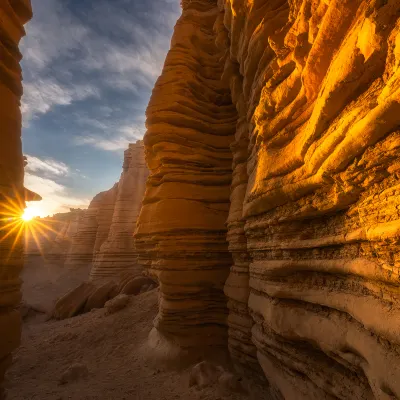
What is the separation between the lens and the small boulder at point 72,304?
1247 centimetres

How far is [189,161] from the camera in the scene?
7.98m

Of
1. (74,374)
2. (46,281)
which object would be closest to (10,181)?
(74,374)

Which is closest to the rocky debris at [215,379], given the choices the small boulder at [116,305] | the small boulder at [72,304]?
the small boulder at [116,305]

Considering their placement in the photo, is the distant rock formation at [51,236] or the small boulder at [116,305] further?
the distant rock formation at [51,236]

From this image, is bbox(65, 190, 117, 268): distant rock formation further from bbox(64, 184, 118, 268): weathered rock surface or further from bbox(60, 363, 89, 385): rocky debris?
bbox(60, 363, 89, 385): rocky debris

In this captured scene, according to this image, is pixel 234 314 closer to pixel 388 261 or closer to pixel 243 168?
pixel 243 168

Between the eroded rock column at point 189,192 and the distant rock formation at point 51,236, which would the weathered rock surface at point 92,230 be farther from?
the eroded rock column at point 189,192

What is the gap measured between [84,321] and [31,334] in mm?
2359

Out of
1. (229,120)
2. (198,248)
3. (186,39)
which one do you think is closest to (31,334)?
(198,248)

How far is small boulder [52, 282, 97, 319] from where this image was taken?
1247cm

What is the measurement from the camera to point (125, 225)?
Answer: 77.0ft

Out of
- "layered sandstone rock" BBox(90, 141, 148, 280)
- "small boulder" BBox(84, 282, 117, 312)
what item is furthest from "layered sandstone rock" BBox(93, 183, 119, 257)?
"small boulder" BBox(84, 282, 117, 312)

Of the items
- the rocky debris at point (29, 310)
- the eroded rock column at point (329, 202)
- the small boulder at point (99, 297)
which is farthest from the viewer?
the rocky debris at point (29, 310)

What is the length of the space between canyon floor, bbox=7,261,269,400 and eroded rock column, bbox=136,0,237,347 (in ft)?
3.57
